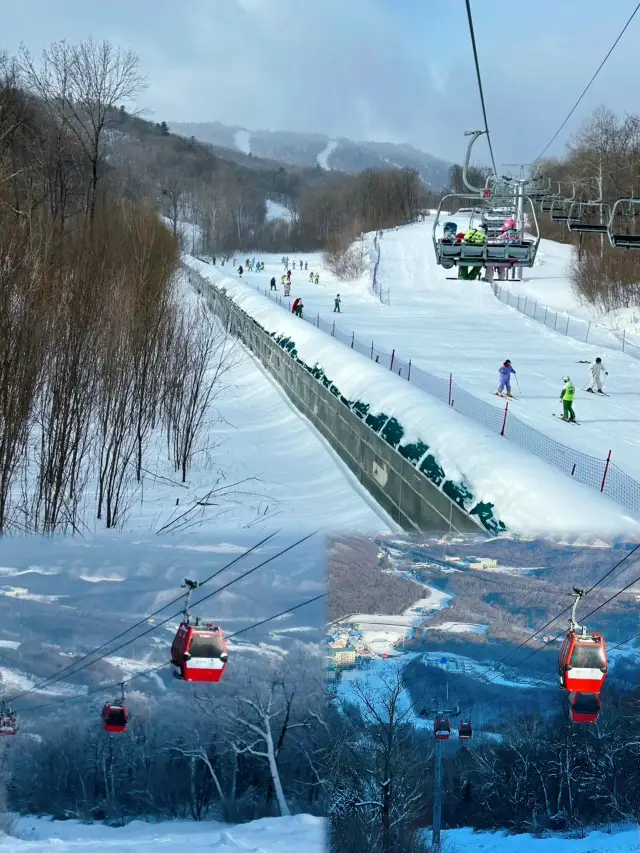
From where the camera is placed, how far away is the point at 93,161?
24719 millimetres

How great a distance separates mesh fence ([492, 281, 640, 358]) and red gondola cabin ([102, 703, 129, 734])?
119ft

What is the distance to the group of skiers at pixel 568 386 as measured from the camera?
2239cm

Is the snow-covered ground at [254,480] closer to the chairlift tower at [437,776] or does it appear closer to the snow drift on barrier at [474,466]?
the snow drift on barrier at [474,466]

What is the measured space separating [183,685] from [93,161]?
22.3 meters

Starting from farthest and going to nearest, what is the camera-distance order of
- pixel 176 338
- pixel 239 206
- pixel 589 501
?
pixel 239 206 < pixel 176 338 < pixel 589 501

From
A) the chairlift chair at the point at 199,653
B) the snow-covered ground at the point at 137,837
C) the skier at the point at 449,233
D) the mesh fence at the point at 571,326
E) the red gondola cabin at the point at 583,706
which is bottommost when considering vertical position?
the snow-covered ground at the point at 137,837

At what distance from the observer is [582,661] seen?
4.82 metres

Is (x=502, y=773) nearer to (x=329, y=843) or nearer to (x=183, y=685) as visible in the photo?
(x=329, y=843)

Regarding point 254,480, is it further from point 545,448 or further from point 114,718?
point 114,718

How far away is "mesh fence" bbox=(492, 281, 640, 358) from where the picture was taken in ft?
138

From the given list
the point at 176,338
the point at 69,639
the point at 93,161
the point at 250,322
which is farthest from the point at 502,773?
the point at 250,322

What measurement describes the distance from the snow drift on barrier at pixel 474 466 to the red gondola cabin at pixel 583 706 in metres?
0.91

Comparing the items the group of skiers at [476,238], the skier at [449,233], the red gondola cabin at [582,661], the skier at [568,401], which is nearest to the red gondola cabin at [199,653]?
the red gondola cabin at [582,661]

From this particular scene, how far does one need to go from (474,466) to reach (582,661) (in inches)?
172
